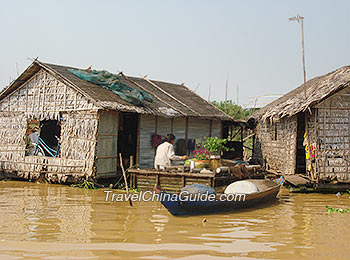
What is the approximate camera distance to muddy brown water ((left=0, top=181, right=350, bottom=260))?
5.31 metres

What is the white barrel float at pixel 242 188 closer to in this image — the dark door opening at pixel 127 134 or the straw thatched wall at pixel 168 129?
the straw thatched wall at pixel 168 129

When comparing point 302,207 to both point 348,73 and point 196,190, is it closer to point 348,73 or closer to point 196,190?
point 196,190

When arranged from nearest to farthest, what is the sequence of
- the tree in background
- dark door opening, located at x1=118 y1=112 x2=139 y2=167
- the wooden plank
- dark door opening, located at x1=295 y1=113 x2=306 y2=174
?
the wooden plank
dark door opening, located at x1=295 y1=113 x2=306 y2=174
dark door opening, located at x1=118 y1=112 x2=139 y2=167
the tree in background

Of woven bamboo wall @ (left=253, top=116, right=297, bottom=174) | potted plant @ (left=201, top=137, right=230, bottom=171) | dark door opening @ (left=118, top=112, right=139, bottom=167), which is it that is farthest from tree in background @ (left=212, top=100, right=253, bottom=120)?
potted plant @ (left=201, top=137, right=230, bottom=171)

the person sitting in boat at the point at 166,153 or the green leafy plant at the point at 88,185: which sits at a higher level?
the person sitting in boat at the point at 166,153

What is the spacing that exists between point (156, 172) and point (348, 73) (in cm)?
637

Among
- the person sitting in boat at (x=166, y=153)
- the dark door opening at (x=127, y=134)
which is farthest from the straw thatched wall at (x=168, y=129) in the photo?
the person sitting in boat at (x=166, y=153)

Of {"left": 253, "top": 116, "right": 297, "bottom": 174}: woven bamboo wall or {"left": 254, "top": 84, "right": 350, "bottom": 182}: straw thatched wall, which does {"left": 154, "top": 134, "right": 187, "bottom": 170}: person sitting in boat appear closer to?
{"left": 254, "top": 84, "right": 350, "bottom": 182}: straw thatched wall

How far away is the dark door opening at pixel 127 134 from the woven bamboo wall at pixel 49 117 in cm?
227

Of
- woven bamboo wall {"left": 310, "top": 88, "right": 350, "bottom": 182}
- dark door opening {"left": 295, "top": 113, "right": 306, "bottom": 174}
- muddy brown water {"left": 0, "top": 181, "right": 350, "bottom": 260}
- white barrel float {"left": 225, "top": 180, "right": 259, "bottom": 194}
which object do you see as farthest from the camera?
dark door opening {"left": 295, "top": 113, "right": 306, "bottom": 174}

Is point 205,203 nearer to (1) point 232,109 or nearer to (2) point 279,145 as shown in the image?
(2) point 279,145

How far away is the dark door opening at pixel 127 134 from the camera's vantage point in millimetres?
13727

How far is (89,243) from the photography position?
A: 5637 mm

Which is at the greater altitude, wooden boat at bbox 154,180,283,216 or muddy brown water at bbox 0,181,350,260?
wooden boat at bbox 154,180,283,216
